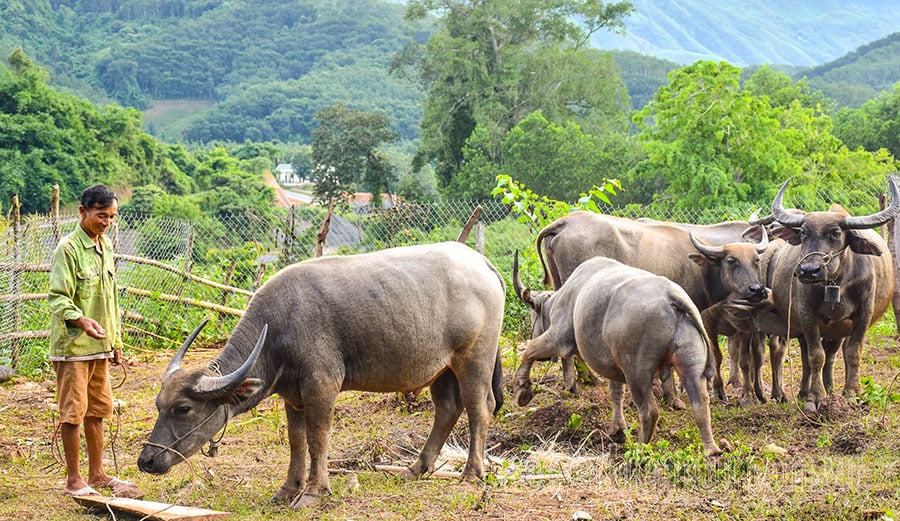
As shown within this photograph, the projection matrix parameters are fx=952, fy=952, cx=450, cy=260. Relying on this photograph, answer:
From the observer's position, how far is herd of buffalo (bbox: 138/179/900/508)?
6152 mm

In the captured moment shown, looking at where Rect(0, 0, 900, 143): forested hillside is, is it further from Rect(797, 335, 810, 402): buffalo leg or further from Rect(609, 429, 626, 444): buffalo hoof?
Rect(609, 429, 626, 444): buffalo hoof

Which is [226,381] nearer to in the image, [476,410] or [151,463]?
[151,463]

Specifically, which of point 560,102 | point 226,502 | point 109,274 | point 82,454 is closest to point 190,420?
point 226,502

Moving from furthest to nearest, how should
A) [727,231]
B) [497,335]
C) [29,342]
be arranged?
[29,342] → [727,231] → [497,335]

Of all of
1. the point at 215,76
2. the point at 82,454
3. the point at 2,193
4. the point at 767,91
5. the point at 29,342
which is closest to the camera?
the point at 82,454

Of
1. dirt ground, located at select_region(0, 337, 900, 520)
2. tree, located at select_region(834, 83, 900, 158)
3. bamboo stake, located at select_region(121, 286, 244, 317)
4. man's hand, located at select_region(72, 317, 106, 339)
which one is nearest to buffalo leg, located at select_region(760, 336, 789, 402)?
dirt ground, located at select_region(0, 337, 900, 520)

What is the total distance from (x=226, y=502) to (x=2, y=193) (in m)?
46.1

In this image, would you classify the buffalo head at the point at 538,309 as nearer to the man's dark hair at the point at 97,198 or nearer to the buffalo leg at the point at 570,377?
the buffalo leg at the point at 570,377

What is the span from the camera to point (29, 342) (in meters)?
11.8

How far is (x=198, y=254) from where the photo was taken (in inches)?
589

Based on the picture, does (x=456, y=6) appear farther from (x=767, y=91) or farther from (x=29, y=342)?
(x=29, y=342)

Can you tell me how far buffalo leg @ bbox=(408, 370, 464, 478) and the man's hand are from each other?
239 centimetres

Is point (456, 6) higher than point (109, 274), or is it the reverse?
point (456, 6)

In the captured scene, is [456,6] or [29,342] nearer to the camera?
[29,342]
